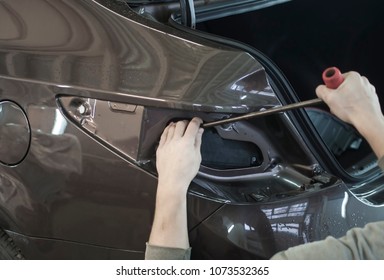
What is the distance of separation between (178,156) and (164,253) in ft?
0.78

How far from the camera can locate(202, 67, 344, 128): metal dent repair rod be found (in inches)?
45.1

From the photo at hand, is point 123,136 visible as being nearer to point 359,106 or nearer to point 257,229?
point 257,229

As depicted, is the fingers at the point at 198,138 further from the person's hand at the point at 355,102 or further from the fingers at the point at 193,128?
the person's hand at the point at 355,102

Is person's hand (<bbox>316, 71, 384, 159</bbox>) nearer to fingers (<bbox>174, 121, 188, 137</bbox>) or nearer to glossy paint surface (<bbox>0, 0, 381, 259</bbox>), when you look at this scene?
glossy paint surface (<bbox>0, 0, 381, 259</bbox>)

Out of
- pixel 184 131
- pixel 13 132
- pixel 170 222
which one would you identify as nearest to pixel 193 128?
pixel 184 131

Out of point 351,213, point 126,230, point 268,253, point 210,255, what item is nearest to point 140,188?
point 126,230

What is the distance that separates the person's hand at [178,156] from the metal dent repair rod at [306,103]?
5cm

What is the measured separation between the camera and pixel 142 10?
5.16ft

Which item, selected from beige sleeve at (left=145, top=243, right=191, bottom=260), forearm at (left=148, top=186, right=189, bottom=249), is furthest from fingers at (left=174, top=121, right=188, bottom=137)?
beige sleeve at (left=145, top=243, right=191, bottom=260)

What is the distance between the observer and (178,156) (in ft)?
4.19

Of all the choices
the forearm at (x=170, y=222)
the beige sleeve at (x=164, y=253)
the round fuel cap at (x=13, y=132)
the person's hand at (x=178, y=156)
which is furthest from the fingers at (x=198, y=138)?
the round fuel cap at (x=13, y=132)

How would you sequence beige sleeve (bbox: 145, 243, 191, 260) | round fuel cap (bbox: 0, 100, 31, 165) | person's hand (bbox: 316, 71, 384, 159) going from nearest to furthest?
person's hand (bbox: 316, 71, 384, 159) < beige sleeve (bbox: 145, 243, 191, 260) < round fuel cap (bbox: 0, 100, 31, 165)

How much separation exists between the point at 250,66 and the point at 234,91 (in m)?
0.09

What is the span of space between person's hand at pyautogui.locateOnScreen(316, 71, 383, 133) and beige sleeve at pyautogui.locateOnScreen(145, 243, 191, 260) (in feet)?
1.65
